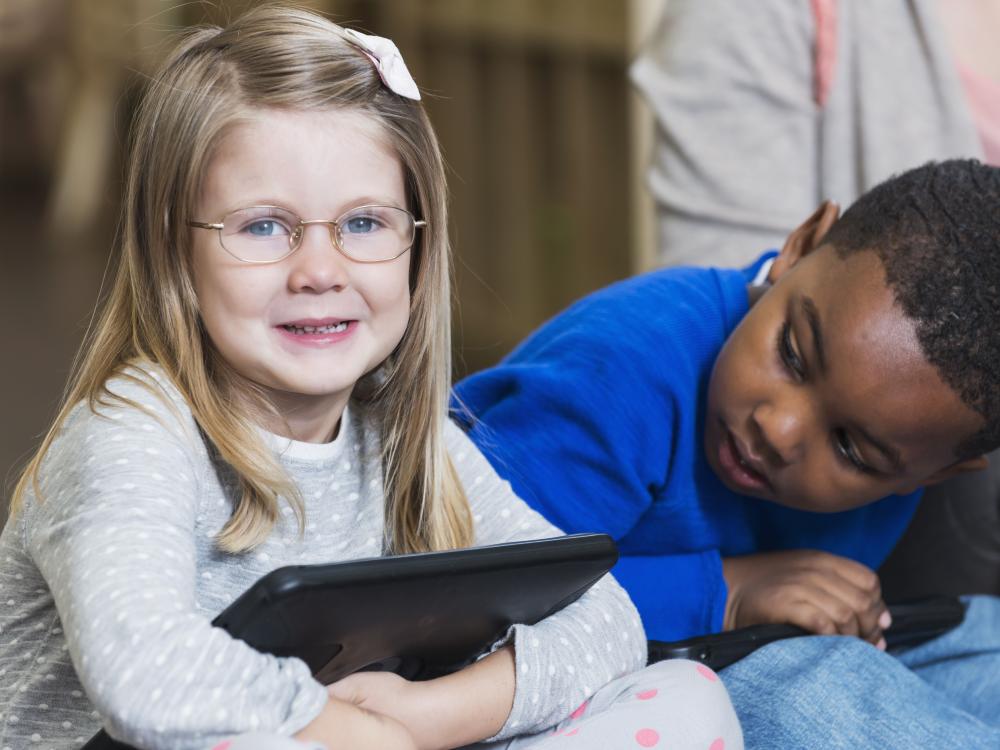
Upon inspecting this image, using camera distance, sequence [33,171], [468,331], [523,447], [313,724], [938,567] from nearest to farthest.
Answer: [313,724], [523,447], [938,567], [468,331], [33,171]

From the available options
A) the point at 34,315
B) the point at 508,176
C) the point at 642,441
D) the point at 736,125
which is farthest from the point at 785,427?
the point at 34,315

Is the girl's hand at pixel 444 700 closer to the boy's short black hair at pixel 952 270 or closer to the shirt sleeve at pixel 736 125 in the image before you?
the boy's short black hair at pixel 952 270

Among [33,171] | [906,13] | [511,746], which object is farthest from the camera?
[33,171]

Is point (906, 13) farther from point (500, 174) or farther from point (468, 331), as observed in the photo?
point (468, 331)

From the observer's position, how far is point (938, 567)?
1.42 meters

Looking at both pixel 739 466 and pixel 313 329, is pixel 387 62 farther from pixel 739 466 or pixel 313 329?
pixel 739 466

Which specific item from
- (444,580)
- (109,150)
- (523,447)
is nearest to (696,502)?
(523,447)

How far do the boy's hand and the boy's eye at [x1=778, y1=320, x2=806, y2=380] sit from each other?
215mm

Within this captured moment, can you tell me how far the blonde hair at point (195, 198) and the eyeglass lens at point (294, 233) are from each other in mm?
42

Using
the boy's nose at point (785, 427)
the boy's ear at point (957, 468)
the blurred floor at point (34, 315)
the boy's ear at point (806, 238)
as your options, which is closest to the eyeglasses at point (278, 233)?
the boy's nose at point (785, 427)

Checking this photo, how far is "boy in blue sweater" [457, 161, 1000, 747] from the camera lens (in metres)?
1.07

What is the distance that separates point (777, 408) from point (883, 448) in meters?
0.09

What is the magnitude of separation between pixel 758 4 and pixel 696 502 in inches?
29.0

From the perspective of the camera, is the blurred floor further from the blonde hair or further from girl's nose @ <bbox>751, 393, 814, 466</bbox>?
girl's nose @ <bbox>751, 393, 814, 466</bbox>
